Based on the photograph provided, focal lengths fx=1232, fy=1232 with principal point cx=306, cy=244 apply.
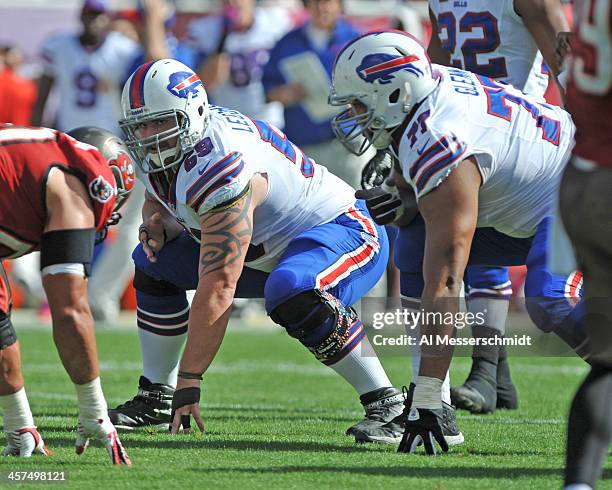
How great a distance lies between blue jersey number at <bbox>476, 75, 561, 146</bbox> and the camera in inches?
181

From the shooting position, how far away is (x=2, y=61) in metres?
12.1

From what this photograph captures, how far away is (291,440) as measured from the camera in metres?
4.72

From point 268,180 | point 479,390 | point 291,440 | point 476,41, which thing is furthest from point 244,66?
point 291,440

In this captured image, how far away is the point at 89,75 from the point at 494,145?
6120mm

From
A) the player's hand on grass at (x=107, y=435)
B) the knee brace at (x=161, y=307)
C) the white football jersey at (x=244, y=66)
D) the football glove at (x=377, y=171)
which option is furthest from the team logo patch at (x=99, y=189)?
the white football jersey at (x=244, y=66)

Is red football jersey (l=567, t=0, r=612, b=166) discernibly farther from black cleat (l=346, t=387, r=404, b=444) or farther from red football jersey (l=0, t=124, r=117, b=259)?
black cleat (l=346, t=387, r=404, b=444)

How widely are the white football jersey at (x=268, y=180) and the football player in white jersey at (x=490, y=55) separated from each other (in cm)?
96

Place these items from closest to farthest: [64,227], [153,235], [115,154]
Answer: [64,227], [115,154], [153,235]

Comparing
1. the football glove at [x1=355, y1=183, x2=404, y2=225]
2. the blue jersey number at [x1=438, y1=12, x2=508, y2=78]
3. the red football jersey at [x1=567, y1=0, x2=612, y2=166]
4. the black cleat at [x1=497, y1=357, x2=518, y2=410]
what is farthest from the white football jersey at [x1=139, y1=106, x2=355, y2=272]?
the red football jersey at [x1=567, y1=0, x2=612, y2=166]

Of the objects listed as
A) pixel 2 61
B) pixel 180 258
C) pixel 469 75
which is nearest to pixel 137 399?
pixel 180 258

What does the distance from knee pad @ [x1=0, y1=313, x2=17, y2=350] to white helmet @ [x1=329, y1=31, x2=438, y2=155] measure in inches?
56.1

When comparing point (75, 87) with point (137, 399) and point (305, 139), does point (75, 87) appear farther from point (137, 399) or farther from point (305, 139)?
point (137, 399)

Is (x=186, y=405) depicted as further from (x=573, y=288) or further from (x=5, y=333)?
(x=573, y=288)

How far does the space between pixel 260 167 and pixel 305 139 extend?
439 cm
